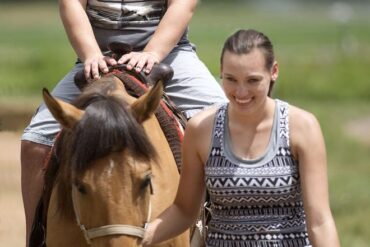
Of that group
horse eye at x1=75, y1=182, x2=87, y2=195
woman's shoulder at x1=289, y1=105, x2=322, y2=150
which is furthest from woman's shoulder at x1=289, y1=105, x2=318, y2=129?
horse eye at x1=75, y1=182, x2=87, y2=195

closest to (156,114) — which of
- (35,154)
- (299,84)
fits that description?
(35,154)

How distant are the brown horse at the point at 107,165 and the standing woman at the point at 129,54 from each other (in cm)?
80

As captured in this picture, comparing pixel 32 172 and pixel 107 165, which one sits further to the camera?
pixel 32 172

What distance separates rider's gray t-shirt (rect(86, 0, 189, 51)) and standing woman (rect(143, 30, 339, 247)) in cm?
174

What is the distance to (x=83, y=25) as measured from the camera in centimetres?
666

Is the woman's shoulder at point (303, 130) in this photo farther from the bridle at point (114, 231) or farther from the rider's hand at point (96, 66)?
the rider's hand at point (96, 66)

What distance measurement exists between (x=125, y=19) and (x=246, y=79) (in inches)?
77.5

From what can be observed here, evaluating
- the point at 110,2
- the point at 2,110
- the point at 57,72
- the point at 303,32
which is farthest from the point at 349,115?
the point at 303,32

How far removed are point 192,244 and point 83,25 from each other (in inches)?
55.0

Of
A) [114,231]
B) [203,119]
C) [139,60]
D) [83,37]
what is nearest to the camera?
[114,231]

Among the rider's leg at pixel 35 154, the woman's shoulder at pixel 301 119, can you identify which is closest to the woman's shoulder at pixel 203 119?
the woman's shoulder at pixel 301 119

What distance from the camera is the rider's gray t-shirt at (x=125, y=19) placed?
6.84 metres

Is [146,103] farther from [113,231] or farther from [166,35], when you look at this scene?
[166,35]

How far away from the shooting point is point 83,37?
6590 mm
